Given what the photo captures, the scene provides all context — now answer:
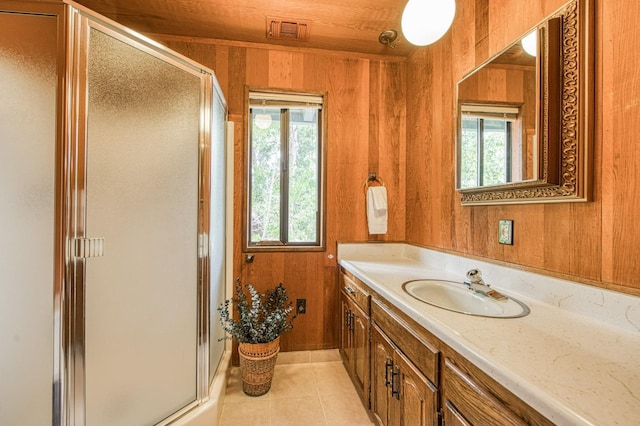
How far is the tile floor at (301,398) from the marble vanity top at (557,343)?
2.87ft

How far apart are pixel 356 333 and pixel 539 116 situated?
1.43m

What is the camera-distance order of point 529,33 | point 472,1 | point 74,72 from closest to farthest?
1. point 74,72
2. point 529,33
3. point 472,1

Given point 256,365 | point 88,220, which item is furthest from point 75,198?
point 256,365

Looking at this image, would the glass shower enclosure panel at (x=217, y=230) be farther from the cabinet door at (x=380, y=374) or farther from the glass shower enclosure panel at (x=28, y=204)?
the cabinet door at (x=380, y=374)

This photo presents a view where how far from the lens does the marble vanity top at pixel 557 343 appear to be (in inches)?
19.6

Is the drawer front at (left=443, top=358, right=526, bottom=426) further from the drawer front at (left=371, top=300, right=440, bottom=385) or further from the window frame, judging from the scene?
the window frame

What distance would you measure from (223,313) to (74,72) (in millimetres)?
1384

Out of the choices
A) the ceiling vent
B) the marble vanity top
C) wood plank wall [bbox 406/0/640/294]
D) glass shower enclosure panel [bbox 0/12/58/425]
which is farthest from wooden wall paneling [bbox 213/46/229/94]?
the marble vanity top

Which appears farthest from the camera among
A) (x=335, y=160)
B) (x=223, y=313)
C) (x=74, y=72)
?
(x=335, y=160)

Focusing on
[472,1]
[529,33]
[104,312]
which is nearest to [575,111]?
[529,33]

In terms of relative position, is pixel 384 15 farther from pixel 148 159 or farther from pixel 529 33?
pixel 148 159

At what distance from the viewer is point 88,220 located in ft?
3.36

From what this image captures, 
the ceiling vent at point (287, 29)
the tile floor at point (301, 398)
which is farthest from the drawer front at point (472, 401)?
the ceiling vent at point (287, 29)

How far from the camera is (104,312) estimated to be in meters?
1.07
